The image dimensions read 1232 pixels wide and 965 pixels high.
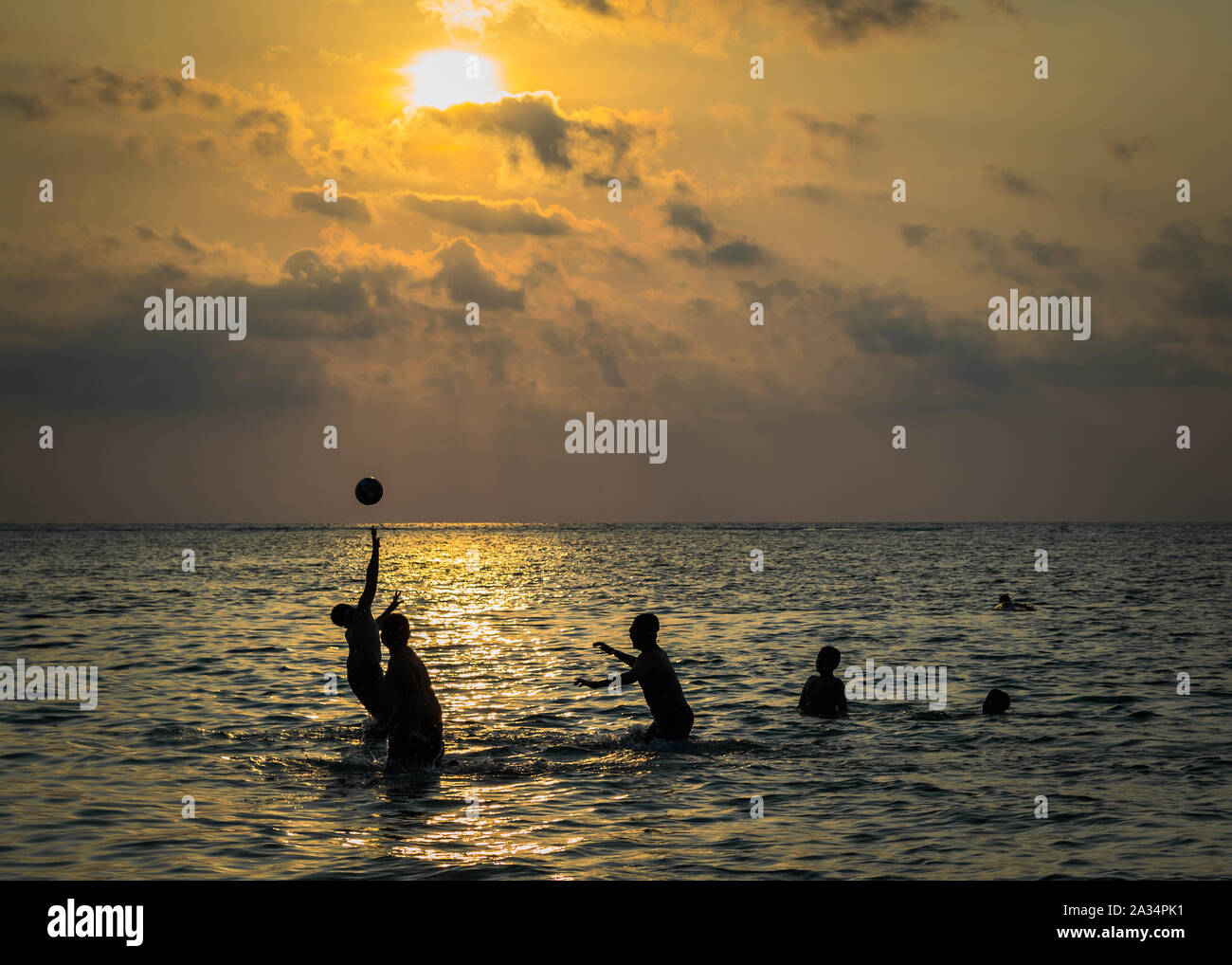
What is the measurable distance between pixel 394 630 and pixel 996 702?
39.5ft

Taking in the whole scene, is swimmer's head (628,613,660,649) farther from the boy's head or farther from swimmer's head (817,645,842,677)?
swimmer's head (817,645,842,677)

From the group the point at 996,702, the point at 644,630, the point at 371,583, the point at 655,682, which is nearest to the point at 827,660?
the point at 996,702

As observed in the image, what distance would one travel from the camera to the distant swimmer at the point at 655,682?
1599cm

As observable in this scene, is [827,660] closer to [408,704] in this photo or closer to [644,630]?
[644,630]

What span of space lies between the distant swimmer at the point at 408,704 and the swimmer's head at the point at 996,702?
10.6 meters

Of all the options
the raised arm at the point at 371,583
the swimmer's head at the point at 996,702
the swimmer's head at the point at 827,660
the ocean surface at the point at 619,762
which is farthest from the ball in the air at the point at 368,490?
the swimmer's head at the point at 996,702

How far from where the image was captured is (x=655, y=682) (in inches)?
643

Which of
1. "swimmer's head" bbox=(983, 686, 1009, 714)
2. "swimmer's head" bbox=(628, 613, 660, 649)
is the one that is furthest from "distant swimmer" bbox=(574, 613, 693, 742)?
"swimmer's head" bbox=(983, 686, 1009, 714)

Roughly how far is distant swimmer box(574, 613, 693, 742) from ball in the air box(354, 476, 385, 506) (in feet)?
12.5

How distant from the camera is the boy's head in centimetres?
1391

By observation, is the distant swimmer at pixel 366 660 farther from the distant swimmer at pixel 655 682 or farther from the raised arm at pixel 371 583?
the distant swimmer at pixel 655 682
